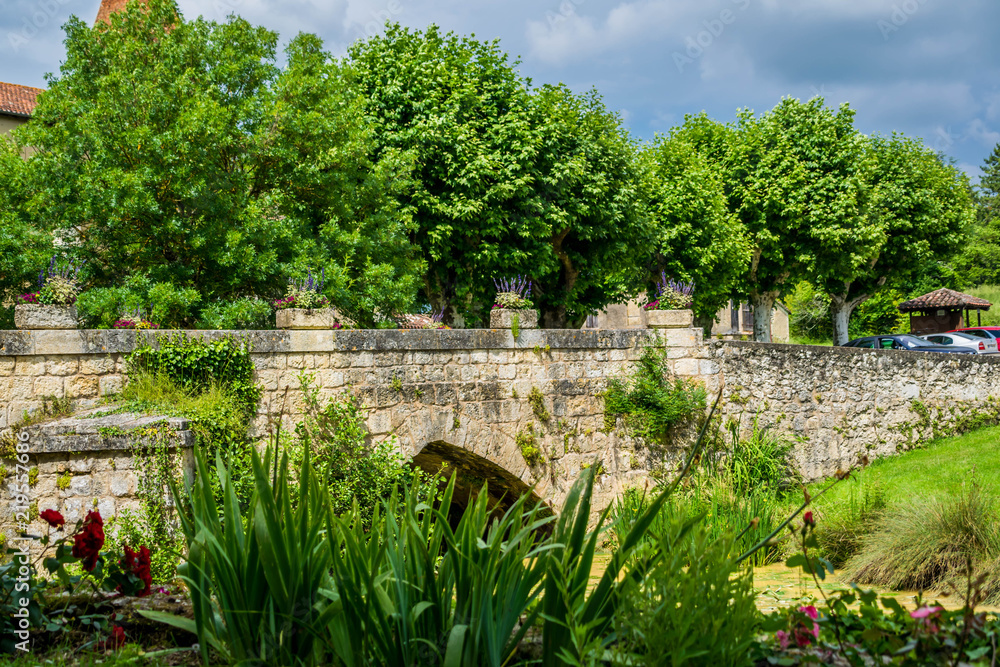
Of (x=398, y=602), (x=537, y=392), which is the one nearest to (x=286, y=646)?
(x=398, y=602)

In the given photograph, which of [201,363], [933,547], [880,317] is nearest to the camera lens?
[933,547]

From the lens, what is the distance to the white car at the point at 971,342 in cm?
1928

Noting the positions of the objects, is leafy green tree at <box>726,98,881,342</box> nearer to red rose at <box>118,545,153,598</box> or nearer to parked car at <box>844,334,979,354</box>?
A: parked car at <box>844,334,979,354</box>

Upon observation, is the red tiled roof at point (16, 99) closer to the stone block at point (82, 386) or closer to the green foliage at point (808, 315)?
the stone block at point (82, 386)

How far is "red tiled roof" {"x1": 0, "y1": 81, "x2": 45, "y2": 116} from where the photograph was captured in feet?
78.9

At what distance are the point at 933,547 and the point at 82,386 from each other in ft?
23.3

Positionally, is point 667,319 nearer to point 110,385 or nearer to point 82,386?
point 110,385

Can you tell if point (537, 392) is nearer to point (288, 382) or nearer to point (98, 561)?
point (288, 382)

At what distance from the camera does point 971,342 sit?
1952 centimetres

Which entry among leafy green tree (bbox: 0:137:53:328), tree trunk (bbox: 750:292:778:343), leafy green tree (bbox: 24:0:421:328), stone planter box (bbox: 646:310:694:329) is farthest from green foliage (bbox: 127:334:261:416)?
tree trunk (bbox: 750:292:778:343)

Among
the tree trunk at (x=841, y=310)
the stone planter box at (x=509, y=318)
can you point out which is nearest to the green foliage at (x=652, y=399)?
the stone planter box at (x=509, y=318)

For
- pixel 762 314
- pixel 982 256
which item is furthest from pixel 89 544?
pixel 982 256

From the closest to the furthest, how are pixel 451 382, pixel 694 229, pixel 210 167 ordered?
pixel 451 382 → pixel 210 167 → pixel 694 229

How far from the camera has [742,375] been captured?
1011 centimetres
